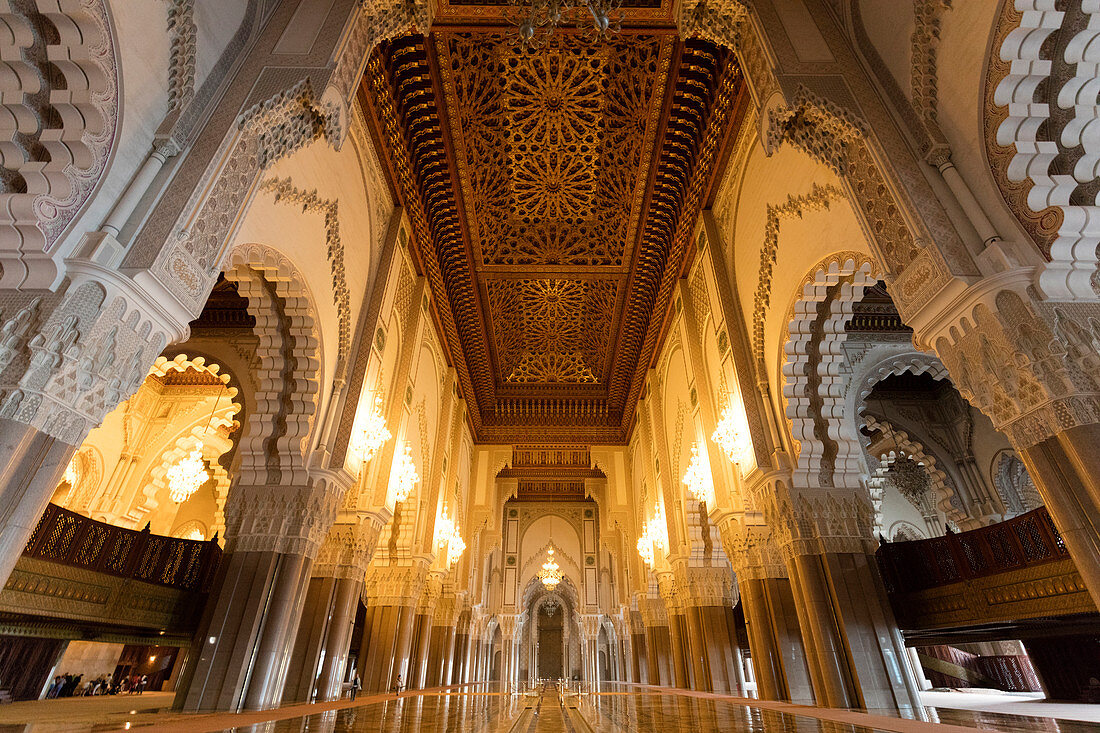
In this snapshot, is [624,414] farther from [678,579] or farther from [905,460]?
[905,460]

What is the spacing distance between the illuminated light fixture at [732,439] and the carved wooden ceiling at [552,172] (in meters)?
3.09

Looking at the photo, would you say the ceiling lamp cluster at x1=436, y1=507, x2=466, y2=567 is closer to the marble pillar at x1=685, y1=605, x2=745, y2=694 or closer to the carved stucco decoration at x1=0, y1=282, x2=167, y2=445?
the marble pillar at x1=685, y1=605, x2=745, y2=694

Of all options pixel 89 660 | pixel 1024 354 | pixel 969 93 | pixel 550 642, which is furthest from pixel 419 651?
pixel 550 642

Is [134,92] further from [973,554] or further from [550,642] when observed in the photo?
[550,642]

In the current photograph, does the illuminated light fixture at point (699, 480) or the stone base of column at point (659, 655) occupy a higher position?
the illuminated light fixture at point (699, 480)

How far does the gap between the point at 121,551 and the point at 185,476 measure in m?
3.11

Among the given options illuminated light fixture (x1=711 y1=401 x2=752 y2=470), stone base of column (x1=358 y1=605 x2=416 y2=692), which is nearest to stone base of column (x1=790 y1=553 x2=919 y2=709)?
illuminated light fixture (x1=711 y1=401 x2=752 y2=470)

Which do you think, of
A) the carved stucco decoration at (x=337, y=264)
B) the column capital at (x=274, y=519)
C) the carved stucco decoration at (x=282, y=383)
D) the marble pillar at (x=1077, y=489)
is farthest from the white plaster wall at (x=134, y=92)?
the marble pillar at (x=1077, y=489)

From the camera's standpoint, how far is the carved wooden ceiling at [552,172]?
6297 mm

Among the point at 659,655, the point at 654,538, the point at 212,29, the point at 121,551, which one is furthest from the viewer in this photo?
the point at 659,655

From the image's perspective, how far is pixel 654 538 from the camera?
35.7ft

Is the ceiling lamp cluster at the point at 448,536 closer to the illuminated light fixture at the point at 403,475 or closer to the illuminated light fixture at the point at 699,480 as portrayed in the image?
the illuminated light fixture at the point at 403,475

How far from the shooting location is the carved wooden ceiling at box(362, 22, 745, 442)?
6297 millimetres

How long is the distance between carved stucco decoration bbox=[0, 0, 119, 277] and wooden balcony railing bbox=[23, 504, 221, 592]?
2909 mm
